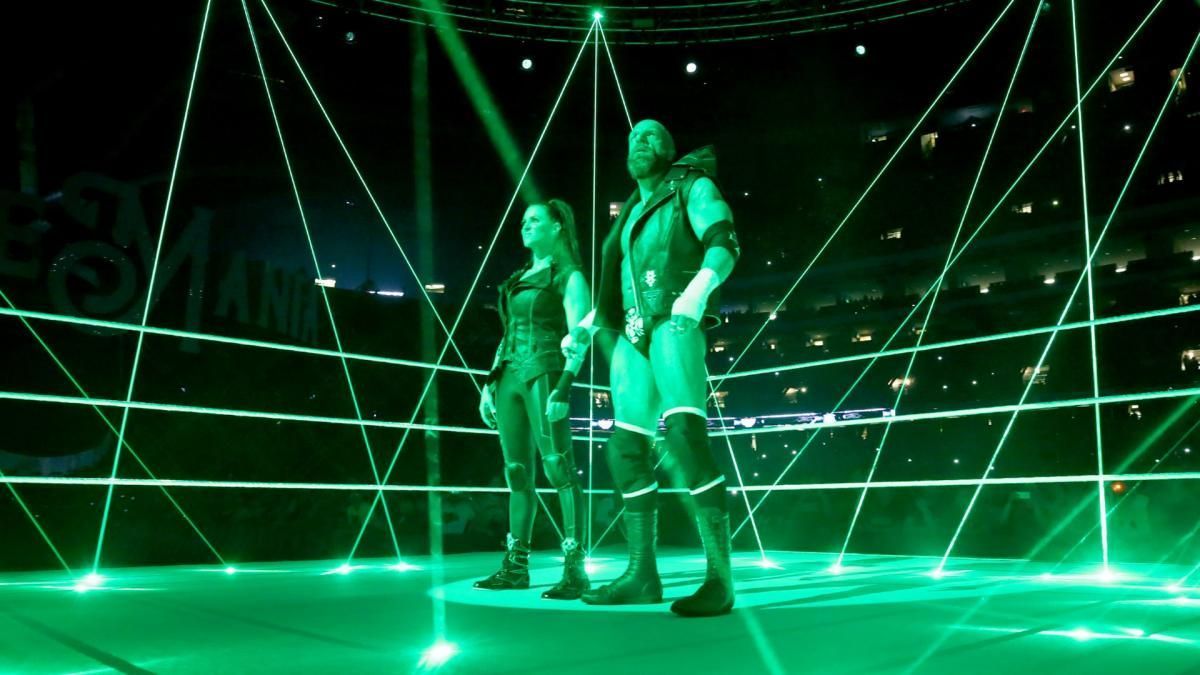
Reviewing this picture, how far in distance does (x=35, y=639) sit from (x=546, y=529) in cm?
469

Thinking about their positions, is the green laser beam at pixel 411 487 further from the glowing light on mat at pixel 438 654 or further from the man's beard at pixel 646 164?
the glowing light on mat at pixel 438 654

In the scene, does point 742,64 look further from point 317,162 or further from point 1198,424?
point 1198,424

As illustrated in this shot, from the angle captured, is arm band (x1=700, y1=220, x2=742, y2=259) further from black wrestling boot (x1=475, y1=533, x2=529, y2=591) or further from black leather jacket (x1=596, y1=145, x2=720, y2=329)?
black wrestling boot (x1=475, y1=533, x2=529, y2=591)

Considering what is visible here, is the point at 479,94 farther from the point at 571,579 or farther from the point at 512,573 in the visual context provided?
the point at 571,579

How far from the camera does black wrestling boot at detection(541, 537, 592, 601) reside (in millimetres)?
2756

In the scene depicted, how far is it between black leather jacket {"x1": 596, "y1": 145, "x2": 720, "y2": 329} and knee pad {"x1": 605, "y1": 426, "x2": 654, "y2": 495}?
381mm

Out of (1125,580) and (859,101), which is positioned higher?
(859,101)

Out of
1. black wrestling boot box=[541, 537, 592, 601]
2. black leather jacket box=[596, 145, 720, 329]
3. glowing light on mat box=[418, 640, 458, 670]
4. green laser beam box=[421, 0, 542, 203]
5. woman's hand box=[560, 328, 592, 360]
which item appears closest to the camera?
glowing light on mat box=[418, 640, 458, 670]

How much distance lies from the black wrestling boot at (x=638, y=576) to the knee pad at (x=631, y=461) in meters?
0.09

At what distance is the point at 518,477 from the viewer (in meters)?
3.33

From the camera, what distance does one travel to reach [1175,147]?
1035 inches

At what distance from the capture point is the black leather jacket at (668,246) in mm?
2604

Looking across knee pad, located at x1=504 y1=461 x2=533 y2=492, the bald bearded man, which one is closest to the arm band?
the bald bearded man

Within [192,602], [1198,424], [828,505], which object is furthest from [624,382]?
[1198,424]
